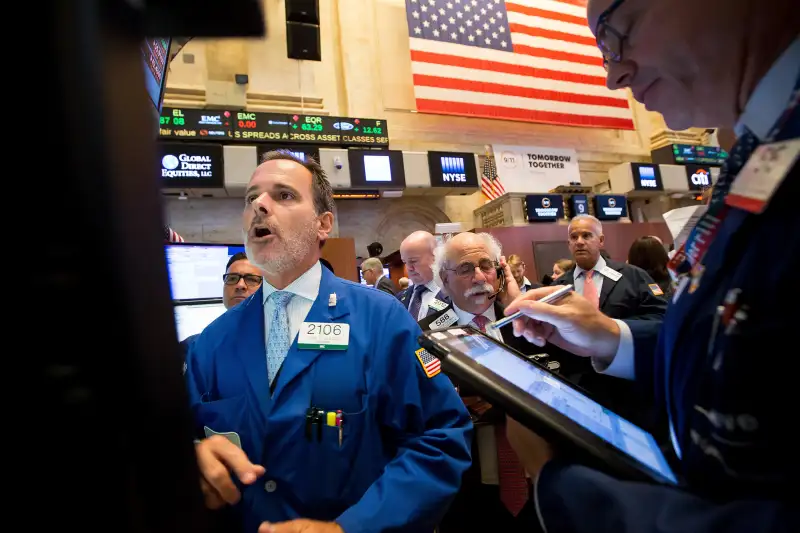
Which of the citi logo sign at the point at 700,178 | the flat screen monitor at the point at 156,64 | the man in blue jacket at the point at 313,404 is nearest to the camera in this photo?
the man in blue jacket at the point at 313,404

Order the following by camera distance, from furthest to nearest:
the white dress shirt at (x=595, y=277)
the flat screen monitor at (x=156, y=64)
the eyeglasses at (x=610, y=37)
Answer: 1. the white dress shirt at (x=595, y=277)
2. the flat screen monitor at (x=156, y=64)
3. the eyeglasses at (x=610, y=37)

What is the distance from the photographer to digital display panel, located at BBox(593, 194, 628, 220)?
10.5m

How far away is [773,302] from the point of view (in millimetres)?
497

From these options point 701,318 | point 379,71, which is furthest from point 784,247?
point 379,71

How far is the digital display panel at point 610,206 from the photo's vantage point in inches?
412

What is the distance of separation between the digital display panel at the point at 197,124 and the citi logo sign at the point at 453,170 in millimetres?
4325

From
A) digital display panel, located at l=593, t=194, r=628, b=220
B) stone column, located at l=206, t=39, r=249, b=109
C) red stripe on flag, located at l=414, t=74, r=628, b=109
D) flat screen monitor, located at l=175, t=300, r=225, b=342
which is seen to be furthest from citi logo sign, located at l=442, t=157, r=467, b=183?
flat screen monitor, located at l=175, t=300, r=225, b=342

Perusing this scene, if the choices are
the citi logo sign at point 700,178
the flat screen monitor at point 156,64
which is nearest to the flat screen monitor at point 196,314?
the flat screen monitor at point 156,64

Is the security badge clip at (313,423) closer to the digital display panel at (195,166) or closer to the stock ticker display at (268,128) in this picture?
the digital display panel at (195,166)

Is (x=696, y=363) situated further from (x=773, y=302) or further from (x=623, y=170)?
(x=623, y=170)

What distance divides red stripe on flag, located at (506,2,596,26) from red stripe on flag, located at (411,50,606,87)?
94 centimetres

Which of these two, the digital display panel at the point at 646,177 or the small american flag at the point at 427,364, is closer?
the small american flag at the point at 427,364

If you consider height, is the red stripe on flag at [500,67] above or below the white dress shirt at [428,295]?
above

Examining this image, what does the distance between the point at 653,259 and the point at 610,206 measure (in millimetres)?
7289
